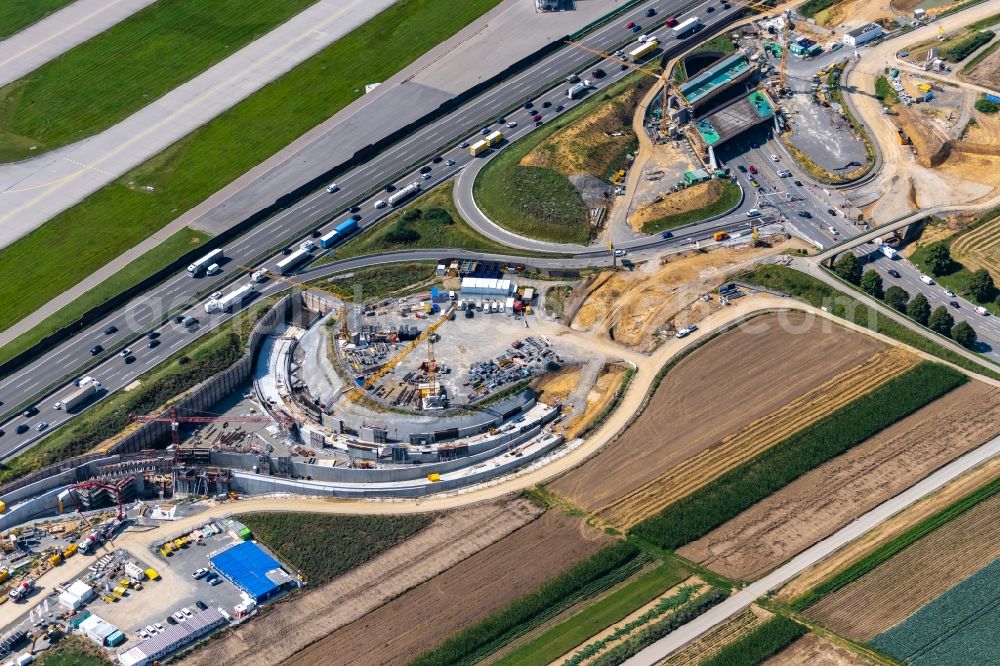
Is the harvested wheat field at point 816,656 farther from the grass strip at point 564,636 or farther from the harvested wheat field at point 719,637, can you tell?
the grass strip at point 564,636

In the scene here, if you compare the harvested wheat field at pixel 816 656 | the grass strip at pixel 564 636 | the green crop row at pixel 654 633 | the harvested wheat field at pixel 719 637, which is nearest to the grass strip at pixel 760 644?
the harvested wheat field at pixel 719 637

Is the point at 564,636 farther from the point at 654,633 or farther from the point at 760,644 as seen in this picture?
the point at 760,644

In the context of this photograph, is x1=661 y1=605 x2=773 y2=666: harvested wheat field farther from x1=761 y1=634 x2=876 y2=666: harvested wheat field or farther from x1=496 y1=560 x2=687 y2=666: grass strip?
x1=496 y1=560 x2=687 y2=666: grass strip

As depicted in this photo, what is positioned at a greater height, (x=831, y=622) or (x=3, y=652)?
(x=831, y=622)

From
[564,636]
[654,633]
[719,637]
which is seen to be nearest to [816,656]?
[719,637]

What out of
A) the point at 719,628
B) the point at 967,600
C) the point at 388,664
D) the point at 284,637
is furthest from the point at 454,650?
the point at 967,600

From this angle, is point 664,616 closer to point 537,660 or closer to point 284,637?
point 537,660

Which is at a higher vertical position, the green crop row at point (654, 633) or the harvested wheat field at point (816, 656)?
the harvested wheat field at point (816, 656)
